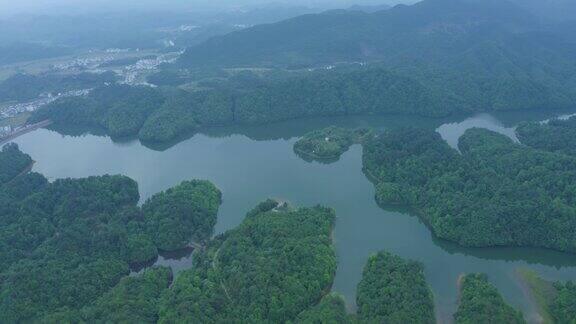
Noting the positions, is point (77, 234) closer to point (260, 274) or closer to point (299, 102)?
point (260, 274)

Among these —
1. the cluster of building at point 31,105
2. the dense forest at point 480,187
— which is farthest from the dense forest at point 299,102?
the dense forest at point 480,187

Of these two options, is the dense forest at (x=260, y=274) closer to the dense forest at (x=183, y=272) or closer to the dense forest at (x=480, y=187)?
the dense forest at (x=183, y=272)

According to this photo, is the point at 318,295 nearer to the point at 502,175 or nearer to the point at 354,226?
the point at 354,226

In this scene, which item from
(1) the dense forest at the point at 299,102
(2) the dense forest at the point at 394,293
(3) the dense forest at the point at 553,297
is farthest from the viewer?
(1) the dense forest at the point at 299,102

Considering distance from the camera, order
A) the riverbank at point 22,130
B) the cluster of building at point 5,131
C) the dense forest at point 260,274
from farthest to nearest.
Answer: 1. the cluster of building at point 5,131
2. the riverbank at point 22,130
3. the dense forest at point 260,274

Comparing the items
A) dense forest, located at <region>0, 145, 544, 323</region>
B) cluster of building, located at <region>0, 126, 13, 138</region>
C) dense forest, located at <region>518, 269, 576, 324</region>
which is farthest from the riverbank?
dense forest, located at <region>518, 269, 576, 324</region>

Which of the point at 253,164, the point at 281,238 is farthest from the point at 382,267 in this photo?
the point at 253,164
